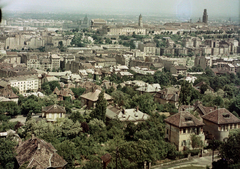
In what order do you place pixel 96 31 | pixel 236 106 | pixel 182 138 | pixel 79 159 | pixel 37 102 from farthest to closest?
1. pixel 96 31
2. pixel 37 102
3. pixel 236 106
4. pixel 182 138
5. pixel 79 159

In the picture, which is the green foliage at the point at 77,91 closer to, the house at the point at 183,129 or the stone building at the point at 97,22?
the house at the point at 183,129

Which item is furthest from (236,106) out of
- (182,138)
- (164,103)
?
(182,138)

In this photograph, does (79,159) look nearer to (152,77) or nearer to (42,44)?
(152,77)

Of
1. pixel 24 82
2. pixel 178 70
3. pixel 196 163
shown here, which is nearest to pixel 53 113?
pixel 196 163

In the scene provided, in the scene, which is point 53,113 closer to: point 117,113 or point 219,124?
point 117,113

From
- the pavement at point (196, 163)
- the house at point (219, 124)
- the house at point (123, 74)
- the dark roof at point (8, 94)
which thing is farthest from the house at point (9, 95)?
the pavement at point (196, 163)

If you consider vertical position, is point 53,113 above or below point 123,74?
below
